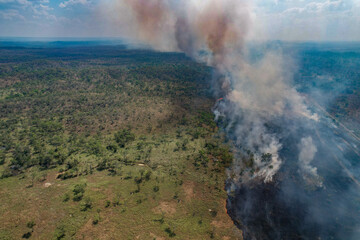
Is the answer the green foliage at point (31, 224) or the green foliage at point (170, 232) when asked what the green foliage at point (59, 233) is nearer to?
the green foliage at point (31, 224)

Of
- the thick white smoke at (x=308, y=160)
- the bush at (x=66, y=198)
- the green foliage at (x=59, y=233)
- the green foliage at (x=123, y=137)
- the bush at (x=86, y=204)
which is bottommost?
the thick white smoke at (x=308, y=160)

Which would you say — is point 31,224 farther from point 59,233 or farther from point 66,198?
point 66,198

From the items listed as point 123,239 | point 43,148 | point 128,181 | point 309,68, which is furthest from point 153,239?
point 309,68

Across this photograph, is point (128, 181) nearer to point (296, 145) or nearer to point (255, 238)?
point (255, 238)

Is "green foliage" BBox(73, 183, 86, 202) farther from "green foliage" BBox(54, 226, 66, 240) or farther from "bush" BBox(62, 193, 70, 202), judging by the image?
"green foliage" BBox(54, 226, 66, 240)

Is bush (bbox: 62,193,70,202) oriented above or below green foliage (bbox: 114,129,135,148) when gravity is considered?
below

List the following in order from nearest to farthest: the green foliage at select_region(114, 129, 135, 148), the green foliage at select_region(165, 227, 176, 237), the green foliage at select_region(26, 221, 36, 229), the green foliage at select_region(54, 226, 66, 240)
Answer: the green foliage at select_region(54, 226, 66, 240) < the green foliage at select_region(26, 221, 36, 229) < the green foliage at select_region(165, 227, 176, 237) < the green foliage at select_region(114, 129, 135, 148)

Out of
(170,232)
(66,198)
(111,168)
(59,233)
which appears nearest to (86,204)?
(66,198)

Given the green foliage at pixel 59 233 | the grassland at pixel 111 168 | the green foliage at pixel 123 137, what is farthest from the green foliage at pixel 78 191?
the green foliage at pixel 123 137

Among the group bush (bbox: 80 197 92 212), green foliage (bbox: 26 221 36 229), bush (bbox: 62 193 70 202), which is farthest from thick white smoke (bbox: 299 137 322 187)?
green foliage (bbox: 26 221 36 229)
